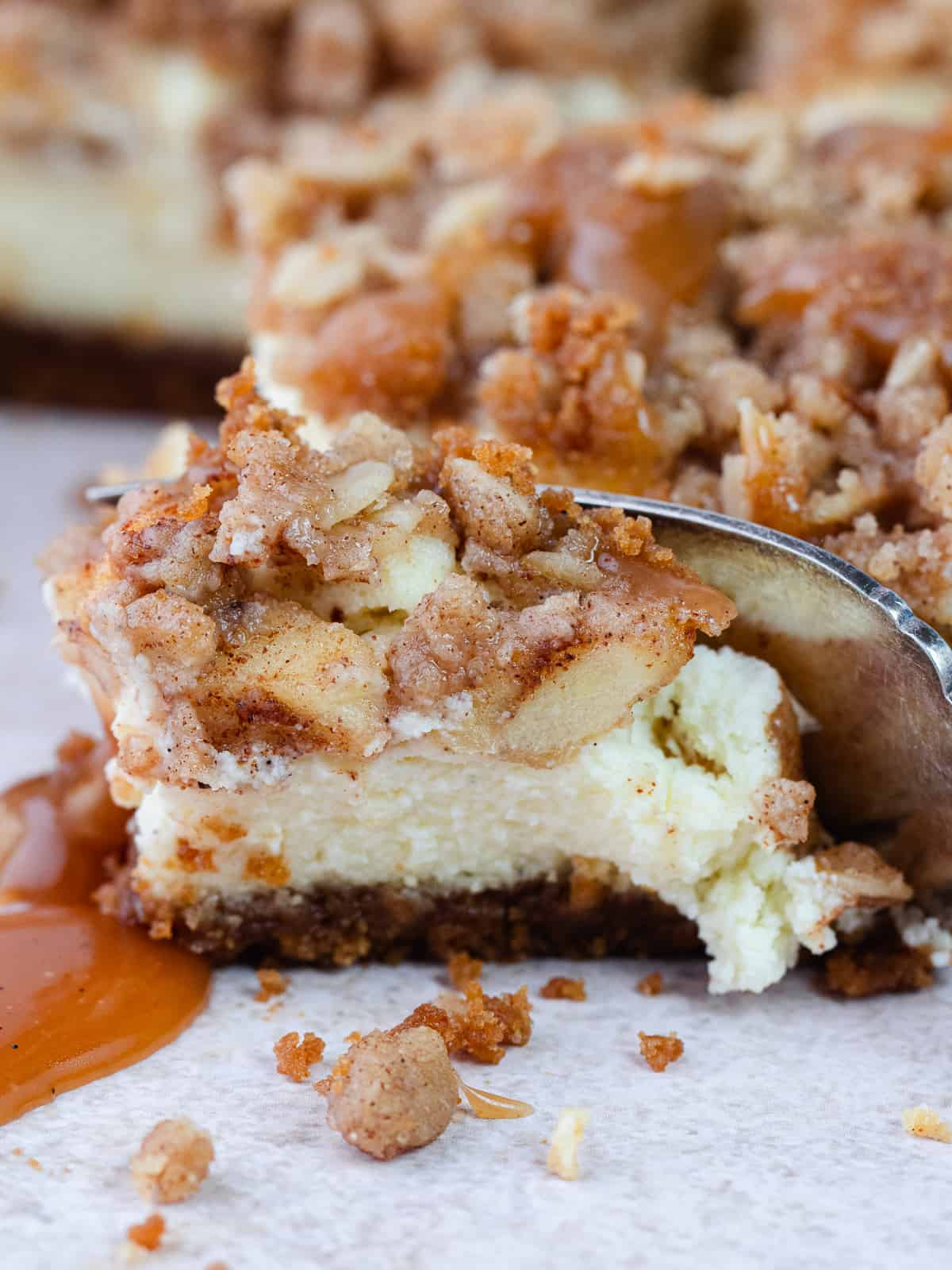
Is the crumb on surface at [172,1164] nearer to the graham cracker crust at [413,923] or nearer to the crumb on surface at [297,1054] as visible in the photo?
the crumb on surface at [297,1054]

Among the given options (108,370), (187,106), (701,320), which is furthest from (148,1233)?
(108,370)

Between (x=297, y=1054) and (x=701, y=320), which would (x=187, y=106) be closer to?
(x=701, y=320)

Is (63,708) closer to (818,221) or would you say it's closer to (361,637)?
(361,637)

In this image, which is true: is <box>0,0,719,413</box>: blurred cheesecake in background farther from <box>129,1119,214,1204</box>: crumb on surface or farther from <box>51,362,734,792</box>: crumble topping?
<box>129,1119,214,1204</box>: crumb on surface

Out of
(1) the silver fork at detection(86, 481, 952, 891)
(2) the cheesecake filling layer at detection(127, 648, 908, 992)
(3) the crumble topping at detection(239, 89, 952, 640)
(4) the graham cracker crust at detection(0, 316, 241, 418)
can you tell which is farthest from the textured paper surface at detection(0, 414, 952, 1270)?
(4) the graham cracker crust at detection(0, 316, 241, 418)

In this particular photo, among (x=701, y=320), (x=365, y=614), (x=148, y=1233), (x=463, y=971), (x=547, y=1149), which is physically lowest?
(x=148, y=1233)
